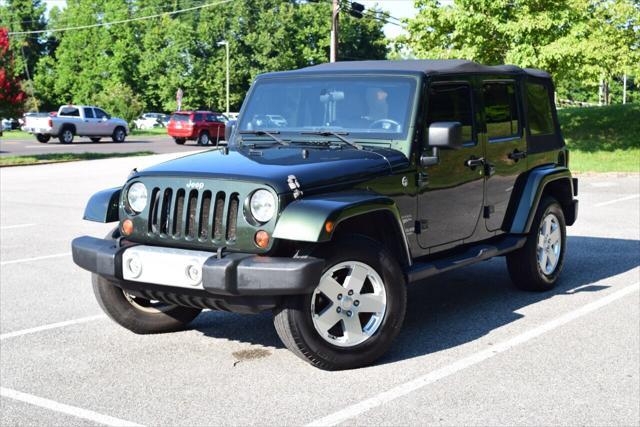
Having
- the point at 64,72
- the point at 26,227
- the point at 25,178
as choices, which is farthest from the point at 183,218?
the point at 64,72

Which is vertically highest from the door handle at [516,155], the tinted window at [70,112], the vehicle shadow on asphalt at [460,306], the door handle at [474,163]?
the tinted window at [70,112]

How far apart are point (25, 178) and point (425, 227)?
1673 cm

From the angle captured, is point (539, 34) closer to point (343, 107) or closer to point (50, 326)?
point (343, 107)

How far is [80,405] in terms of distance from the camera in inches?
182

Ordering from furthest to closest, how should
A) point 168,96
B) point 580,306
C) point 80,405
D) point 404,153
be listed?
1. point 168,96
2. point 580,306
3. point 404,153
4. point 80,405

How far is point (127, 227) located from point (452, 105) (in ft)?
8.50

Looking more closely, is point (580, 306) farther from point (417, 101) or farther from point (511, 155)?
point (417, 101)

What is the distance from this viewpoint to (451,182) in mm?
6340

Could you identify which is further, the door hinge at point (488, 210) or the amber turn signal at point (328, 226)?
the door hinge at point (488, 210)

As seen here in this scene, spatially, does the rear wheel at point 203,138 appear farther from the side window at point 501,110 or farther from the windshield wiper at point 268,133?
the windshield wiper at point 268,133

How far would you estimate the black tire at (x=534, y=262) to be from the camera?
23.9 feet

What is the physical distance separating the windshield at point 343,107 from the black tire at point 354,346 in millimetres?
1042

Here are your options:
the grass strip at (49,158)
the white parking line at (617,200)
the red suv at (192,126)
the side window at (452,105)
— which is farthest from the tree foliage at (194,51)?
the side window at (452,105)

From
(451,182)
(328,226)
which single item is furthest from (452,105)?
(328,226)
